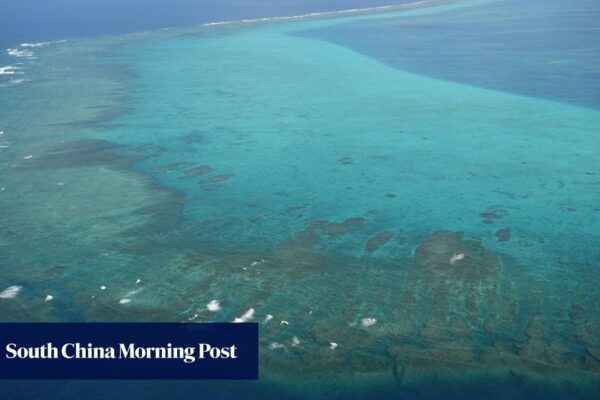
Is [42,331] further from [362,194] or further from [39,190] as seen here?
[362,194]

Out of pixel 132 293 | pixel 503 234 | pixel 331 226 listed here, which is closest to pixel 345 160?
pixel 331 226

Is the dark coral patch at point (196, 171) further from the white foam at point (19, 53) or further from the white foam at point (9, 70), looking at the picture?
the white foam at point (19, 53)

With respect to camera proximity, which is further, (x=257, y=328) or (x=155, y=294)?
(x=155, y=294)

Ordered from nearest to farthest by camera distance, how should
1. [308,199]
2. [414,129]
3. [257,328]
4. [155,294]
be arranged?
[257,328]
[155,294]
[308,199]
[414,129]

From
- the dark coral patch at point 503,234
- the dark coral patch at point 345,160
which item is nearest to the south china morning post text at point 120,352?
the dark coral patch at point 503,234

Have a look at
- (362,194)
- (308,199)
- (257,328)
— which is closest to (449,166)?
(362,194)

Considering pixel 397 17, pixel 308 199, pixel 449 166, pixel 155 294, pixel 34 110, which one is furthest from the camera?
pixel 397 17
